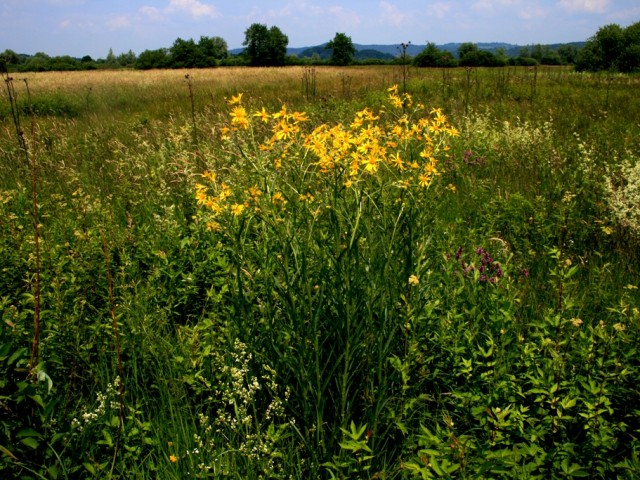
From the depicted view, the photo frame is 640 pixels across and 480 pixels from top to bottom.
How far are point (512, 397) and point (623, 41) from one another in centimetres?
6268

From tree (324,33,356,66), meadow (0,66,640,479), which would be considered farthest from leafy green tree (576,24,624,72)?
meadow (0,66,640,479)

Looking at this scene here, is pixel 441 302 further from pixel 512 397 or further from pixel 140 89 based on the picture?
pixel 140 89

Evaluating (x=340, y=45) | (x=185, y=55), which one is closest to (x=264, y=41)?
(x=340, y=45)

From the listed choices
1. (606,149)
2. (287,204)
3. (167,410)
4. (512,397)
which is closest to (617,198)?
(606,149)

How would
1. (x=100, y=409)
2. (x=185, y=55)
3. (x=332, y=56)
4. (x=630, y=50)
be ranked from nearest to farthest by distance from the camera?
1. (x=100, y=409)
2. (x=630, y=50)
3. (x=185, y=55)
4. (x=332, y=56)

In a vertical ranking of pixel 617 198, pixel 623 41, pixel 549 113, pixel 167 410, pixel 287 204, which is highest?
pixel 623 41

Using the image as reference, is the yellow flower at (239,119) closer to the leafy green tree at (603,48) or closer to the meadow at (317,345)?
the meadow at (317,345)

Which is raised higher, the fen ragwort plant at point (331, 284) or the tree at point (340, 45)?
the tree at point (340, 45)

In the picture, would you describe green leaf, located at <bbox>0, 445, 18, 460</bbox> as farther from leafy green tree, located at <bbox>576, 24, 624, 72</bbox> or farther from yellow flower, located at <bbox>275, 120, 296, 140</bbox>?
leafy green tree, located at <bbox>576, 24, 624, 72</bbox>

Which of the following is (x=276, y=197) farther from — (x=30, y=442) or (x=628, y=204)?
(x=628, y=204)

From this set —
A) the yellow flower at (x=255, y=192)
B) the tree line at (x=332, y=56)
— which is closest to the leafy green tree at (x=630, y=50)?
the tree line at (x=332, y=56)

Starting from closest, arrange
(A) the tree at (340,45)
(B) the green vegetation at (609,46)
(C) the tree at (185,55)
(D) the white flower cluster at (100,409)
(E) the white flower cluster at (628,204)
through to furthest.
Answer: (D) the white flower cluster at (100,409)
(E) the white flower cluster at (628,204)
(B) the green vegetation at (609,46)
(C) the tree at (185,55)
(A) the tree at (340,45)

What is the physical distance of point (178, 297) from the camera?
278 cm

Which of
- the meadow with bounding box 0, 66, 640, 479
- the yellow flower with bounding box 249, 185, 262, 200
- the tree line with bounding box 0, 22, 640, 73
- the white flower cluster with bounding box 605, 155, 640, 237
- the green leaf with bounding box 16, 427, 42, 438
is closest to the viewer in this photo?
the green leaf with bounding box 16, 427, 42, 438
